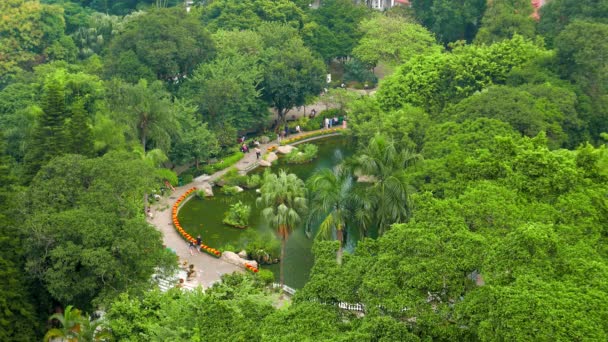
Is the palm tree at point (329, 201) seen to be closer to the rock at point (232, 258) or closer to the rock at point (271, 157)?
the rock at point (232, 258)

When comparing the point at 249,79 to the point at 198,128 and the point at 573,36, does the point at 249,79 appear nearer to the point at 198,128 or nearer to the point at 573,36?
the point at 198,128

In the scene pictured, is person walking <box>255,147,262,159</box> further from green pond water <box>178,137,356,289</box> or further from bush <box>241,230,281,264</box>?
bush <box>241,230,281,264</box>

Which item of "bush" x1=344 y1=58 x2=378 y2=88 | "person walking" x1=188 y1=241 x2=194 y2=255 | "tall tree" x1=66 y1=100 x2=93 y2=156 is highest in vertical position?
"tall tree" x1=66 y1=100 x2=93 y2=156

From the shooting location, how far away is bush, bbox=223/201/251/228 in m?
40.7

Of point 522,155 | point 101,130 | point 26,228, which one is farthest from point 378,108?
point 26,228

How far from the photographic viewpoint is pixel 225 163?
48906 millimetres

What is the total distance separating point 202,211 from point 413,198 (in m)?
20.6

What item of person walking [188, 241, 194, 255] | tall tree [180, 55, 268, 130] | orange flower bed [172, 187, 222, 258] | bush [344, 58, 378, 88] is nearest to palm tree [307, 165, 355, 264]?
orange flower bed [172, 187, 222, 258]

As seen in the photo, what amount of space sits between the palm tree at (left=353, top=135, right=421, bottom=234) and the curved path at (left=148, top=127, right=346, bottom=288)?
7791 millimetres

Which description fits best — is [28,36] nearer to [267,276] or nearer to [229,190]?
[229,190]

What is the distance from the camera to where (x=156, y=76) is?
5078 cm

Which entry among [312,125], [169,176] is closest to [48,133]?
[169,176]

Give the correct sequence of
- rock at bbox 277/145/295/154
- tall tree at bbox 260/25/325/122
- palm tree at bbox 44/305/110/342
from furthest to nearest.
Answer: tall tree at bbox 260/25/325/122 → rock at bbox 277/145/295/154 → palm tree at bbox 44/305/110/342

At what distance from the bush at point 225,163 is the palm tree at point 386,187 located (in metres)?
17.6
